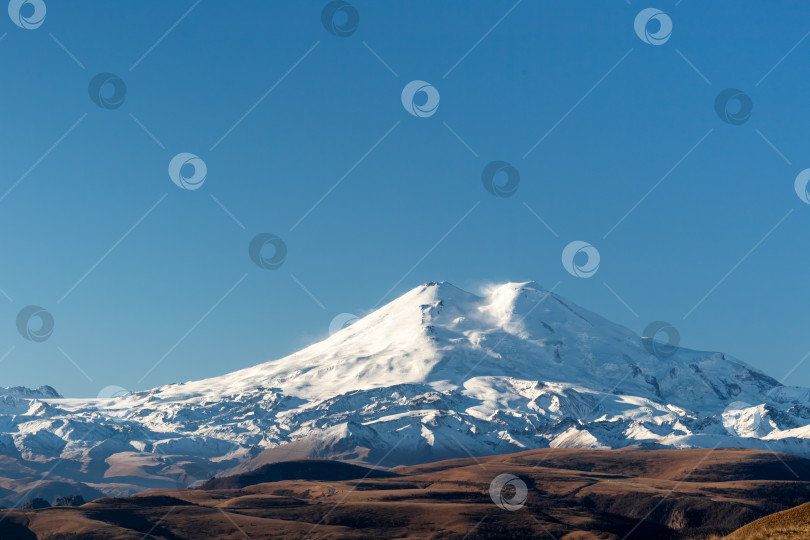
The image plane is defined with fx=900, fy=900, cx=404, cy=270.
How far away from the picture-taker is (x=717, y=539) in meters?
69.8

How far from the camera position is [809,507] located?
213 ft

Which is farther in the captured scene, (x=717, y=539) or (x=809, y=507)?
(x=717, y=539)

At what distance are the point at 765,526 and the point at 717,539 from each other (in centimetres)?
457

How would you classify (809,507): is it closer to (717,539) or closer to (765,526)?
(765,526)

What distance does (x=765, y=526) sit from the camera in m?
66.4

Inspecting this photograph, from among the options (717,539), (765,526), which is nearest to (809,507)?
(765,526)

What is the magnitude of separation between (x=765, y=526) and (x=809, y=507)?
345cm

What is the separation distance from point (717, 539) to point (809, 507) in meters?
7.85
